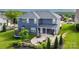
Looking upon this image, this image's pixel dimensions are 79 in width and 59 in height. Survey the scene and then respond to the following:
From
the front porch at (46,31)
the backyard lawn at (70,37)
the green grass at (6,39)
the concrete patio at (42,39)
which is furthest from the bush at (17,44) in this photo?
the backyard lawn at (70,37)

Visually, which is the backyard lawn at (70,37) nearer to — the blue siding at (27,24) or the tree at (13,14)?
the blue siding at (27,24)

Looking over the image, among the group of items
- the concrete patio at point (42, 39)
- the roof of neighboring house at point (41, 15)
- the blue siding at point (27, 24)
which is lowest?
the concrete patio at point (42, 39)

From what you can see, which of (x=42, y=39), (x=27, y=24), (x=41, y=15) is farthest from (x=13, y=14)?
(x=42, y=39)

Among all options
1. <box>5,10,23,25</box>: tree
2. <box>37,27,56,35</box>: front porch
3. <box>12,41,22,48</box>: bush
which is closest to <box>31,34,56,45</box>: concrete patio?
<box>37,27,56,35</box>: front porch

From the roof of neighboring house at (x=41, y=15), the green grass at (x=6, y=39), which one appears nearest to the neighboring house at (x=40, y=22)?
the roof of neighboring house at (x=41, y=15)

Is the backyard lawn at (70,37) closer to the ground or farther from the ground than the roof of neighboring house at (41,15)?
closer to the ground
